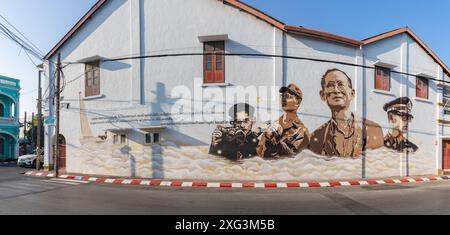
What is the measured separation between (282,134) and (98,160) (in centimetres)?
1036

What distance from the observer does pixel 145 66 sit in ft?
39.4

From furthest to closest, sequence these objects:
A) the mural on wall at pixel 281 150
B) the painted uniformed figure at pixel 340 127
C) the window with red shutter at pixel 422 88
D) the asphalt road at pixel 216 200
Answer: the window with red shutter at pixel 422 88 < the painted uniformed figure at pixel 340 127 < the mural on wall at pixel 281 150 < the asphalt road at pixel 216 200

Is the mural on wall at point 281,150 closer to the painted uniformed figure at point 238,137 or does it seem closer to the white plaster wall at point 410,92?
the painted uniformed figure at point 238,137

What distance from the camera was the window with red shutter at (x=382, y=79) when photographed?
1259 centimetres

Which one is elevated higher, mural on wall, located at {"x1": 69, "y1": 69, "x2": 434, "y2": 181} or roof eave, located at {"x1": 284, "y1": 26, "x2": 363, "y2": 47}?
roof eave, located at {"x1": 284, "y1": 26, "x2": 363, "y2": 47}

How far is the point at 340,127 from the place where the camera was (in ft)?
37.9

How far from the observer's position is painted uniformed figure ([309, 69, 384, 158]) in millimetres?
11273

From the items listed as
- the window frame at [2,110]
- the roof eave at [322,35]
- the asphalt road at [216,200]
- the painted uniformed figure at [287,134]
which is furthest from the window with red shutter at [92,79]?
the window frame at [2,110]

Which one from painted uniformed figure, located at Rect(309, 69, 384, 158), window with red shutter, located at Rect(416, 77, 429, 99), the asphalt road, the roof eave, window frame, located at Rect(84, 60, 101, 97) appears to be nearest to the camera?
the asphalt road

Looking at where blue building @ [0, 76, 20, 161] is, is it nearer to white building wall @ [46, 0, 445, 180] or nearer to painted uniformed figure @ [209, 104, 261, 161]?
white building wall @ [46, 0, 445, 180]

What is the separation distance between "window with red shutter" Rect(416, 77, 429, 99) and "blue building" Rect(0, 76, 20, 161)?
35833 millimetres

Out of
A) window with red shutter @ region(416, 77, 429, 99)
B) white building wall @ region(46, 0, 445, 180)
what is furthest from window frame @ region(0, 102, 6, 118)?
window with red shutter @ region(416, 77, 429, 99)

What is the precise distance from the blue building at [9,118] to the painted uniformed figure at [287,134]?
27.7 metres

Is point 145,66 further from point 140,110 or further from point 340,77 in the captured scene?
point 340,77
